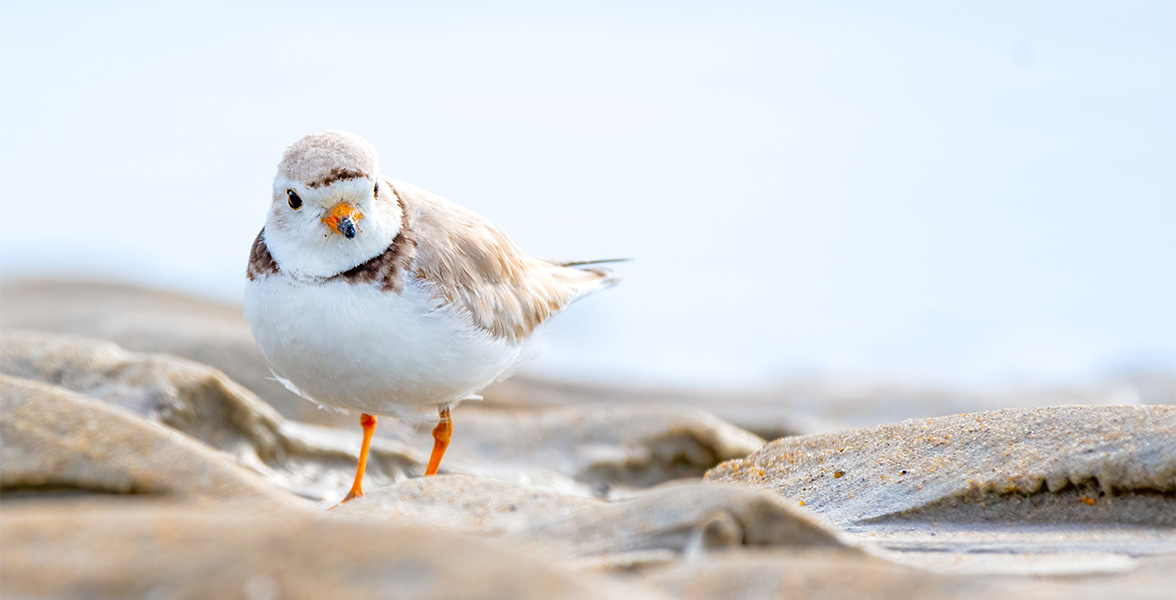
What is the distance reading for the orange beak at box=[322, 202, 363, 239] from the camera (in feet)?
15.0

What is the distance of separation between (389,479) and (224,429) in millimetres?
1043

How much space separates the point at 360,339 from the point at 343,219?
0.52 meters

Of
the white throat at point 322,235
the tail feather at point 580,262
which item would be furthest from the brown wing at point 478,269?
the tail feather at point 580,262

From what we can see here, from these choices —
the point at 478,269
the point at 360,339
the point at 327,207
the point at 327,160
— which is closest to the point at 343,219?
the point at 327,207

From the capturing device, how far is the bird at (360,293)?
4656mm

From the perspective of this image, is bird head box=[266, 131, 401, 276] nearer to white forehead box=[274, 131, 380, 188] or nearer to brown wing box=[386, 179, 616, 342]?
white forehead box=[274, 131, 380, 188]

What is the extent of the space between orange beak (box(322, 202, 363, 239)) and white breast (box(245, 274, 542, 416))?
24 centimetres

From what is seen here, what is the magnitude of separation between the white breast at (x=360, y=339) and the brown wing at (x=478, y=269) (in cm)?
16

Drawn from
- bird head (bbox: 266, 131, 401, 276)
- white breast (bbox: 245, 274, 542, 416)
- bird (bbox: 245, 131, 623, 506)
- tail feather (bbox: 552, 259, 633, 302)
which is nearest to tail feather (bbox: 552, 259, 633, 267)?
tail feather (bbox: 552, 259, 633, 302)

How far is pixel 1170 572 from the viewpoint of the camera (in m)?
2.47

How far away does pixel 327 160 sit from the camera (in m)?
4.65

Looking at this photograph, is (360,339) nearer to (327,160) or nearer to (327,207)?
(327,207)

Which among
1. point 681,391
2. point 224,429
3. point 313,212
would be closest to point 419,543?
point 313,212

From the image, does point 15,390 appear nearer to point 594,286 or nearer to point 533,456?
point 594,286
